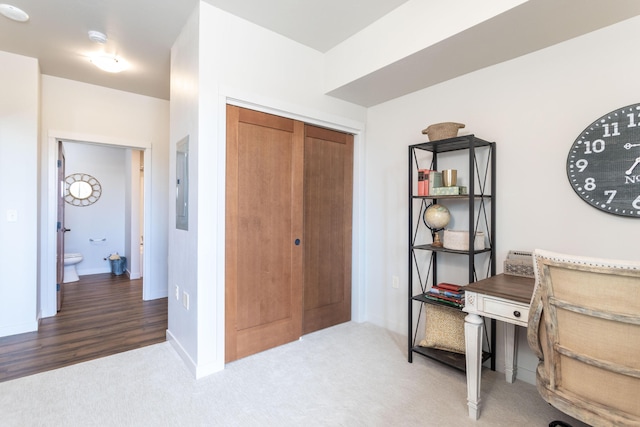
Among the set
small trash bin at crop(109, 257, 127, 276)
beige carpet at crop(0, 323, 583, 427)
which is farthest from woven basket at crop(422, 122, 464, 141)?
small trash bin at crop(109, 257, 127, 276)

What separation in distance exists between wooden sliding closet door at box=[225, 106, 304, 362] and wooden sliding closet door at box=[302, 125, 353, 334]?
166mm

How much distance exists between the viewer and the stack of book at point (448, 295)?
2.14 meters

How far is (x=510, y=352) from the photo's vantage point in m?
2.14

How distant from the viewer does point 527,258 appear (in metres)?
2.06

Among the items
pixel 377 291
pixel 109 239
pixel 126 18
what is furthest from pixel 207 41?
pixel 109 239

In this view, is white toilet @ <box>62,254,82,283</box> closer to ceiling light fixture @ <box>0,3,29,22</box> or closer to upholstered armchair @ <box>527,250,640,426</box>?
ceiling light fixture @ <box>0,3,29,22</box>

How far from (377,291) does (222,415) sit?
1903 mm

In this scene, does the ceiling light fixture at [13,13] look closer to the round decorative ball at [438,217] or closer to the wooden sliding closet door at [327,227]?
the wooden sliding closet door at [327,227]

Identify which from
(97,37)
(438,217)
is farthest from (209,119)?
(438,217)

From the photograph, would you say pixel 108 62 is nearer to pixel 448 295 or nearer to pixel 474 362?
pixel 448 295

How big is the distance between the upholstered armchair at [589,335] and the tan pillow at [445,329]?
887 millimetres

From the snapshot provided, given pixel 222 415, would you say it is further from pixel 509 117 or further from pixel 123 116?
pixel 123 116

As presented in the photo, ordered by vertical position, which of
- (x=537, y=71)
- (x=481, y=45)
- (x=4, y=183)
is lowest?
(x=4, y=183)

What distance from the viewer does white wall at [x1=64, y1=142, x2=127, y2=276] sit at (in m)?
5.67
